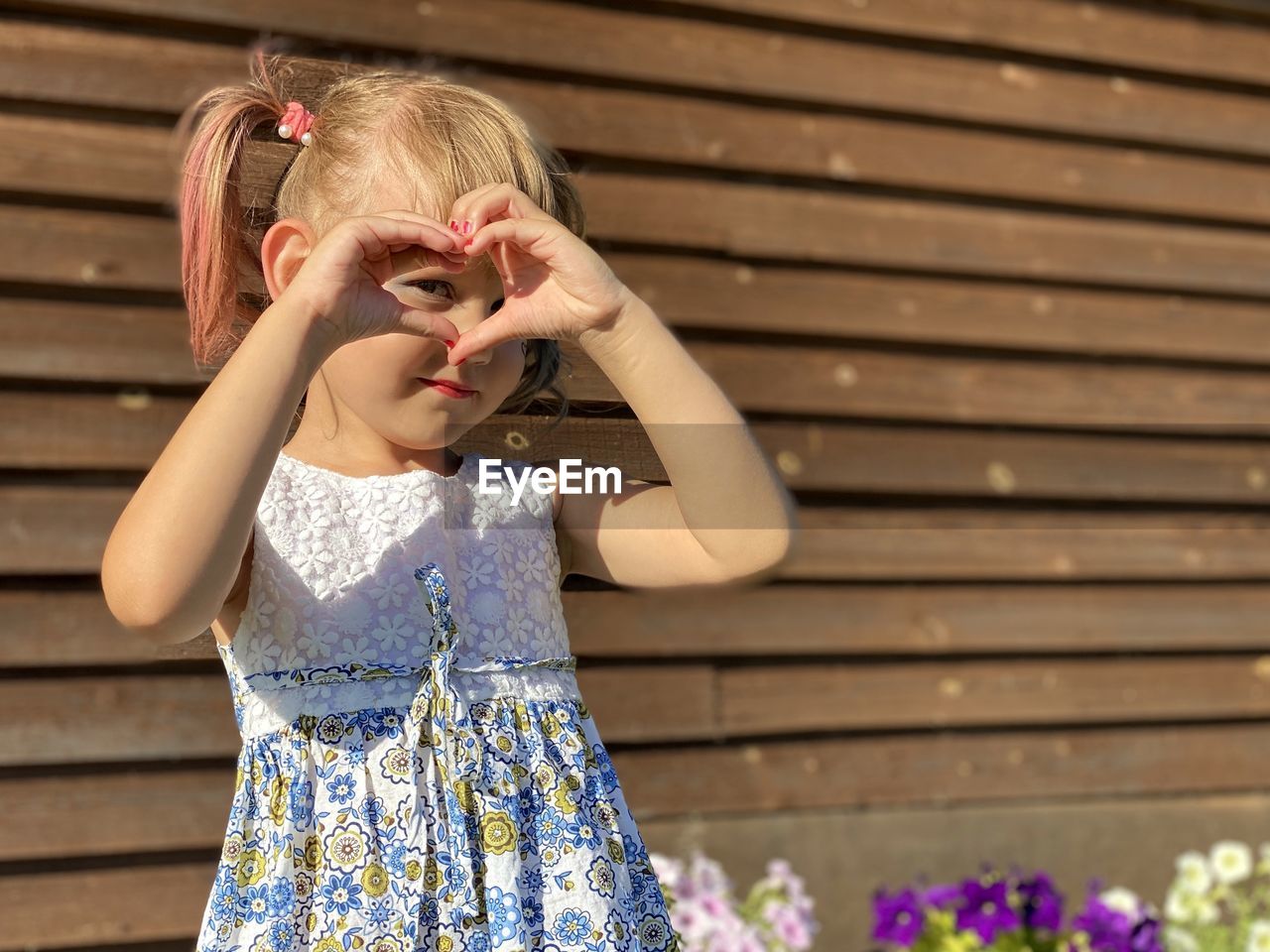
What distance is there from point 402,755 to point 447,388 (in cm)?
37

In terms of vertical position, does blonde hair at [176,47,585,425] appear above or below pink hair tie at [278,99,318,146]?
below

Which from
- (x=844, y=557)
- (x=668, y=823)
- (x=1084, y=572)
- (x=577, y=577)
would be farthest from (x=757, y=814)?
(x=577, y=577)

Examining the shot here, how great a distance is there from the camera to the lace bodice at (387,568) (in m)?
1.37

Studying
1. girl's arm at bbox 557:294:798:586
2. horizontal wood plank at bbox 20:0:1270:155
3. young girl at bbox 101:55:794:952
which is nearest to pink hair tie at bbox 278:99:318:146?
young girl at bbox 101:55:794:952

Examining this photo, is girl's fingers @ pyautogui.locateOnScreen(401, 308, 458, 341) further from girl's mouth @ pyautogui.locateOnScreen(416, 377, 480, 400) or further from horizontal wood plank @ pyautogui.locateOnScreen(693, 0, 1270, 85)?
horizontal wood plank @ pyautogui.locateOnScreen(693, 0, 1270, 85)

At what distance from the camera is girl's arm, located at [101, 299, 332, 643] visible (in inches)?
46.0

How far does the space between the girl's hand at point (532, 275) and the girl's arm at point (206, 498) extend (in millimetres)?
183

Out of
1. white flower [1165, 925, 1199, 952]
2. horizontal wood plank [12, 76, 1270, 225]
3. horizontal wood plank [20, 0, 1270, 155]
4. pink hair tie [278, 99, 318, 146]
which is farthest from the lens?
white flower [1165, 925, 1199, 952]

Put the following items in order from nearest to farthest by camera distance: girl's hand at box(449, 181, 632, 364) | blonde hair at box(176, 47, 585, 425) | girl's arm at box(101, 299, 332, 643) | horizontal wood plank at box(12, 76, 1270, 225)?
girl's arm at box(101, 299, 332, 643) → girl's hand at box(449, 181, 632, 364) → blonde hair at box(176, 47, 585, 425) → horizontal wood plank at box(12, 76, 1270, 225)

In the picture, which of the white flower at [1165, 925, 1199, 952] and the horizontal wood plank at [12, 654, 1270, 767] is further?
the white flower at [1165, 925, 1199, 952]

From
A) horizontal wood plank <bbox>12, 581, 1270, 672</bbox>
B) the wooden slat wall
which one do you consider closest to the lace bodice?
horizontal wood plank <bbox>12, 581, 1270, 672</bbox>

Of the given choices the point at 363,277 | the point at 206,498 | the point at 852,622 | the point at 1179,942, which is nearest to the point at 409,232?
the point at 363,277

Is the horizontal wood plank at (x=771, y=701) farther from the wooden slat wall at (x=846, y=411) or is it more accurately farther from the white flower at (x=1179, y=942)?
the white flower at (x=1179, y=942)

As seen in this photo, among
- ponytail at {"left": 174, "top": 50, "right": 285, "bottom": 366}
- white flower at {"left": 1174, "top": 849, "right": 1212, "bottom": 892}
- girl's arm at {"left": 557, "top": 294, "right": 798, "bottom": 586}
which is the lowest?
white flower at {"left": 1174, "top": 849, "right": 1212, "bottom": 892}
